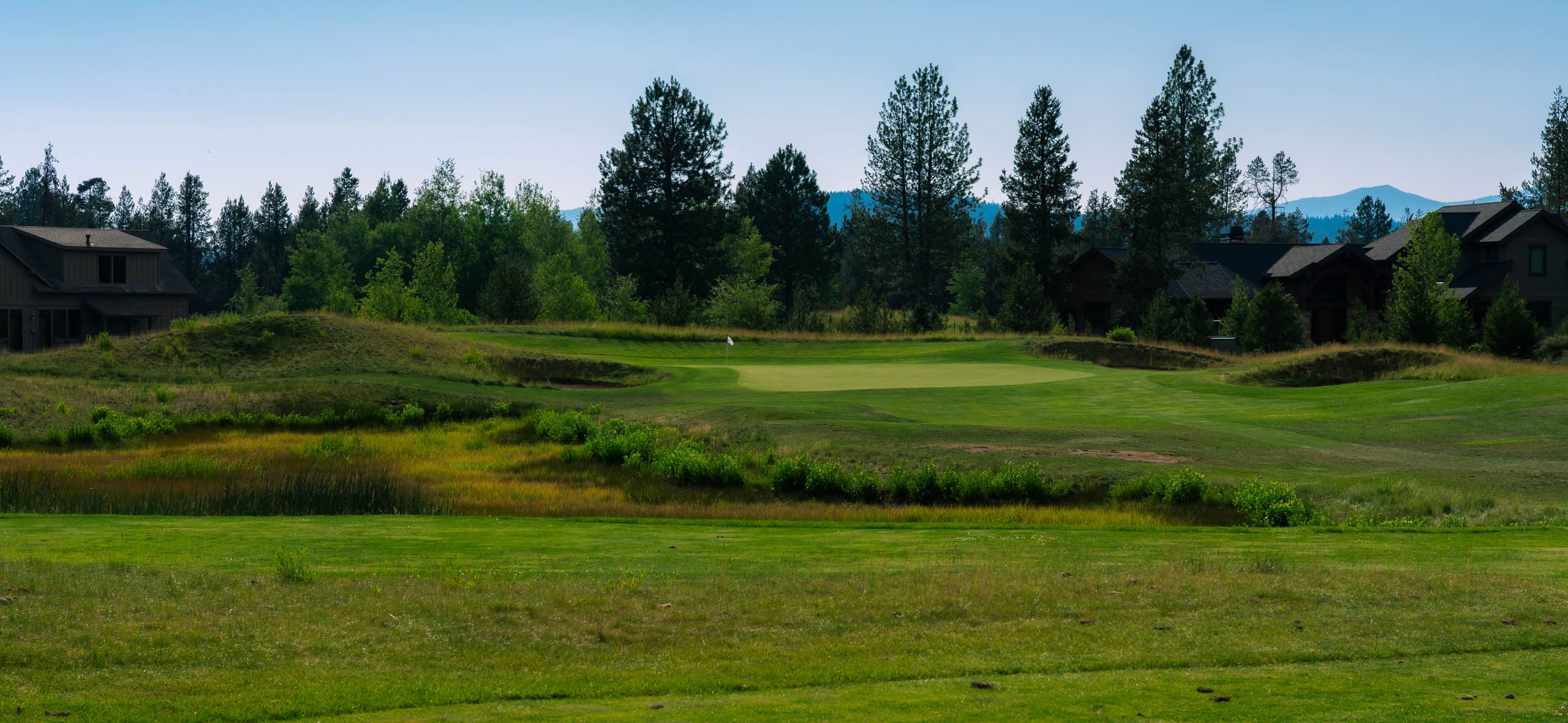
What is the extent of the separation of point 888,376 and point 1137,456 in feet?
60.4

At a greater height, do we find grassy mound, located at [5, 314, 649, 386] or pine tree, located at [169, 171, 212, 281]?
pine tree, located at [169, 171, 212, 281]

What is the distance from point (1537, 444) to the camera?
2348 cm

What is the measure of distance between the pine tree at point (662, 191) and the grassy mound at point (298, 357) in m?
40.5

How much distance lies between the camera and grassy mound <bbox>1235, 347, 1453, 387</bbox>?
3919cm

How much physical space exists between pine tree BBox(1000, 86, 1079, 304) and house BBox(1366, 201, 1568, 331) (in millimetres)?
20776

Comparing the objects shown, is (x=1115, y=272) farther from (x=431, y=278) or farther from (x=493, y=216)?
(x=493, y=216)

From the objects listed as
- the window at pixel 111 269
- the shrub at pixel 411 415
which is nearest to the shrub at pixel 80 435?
the shrub at pixel 411 415

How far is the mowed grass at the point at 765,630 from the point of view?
797 centimetres

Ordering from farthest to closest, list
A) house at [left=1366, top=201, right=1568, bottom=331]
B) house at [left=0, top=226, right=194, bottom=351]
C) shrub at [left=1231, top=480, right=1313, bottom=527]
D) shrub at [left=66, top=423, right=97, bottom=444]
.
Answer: house at [left=1366, top=201, right=1568, bottom=331] < house at [left=0, top=226, right=194, bottom=351] < shrub at [left=66, top=423, right=97, bottom=444] < shrub at [left=1231, top=480, right=1313, bottom=527]

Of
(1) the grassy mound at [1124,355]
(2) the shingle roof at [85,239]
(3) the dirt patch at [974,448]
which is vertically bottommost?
(3) the dirt patch at [974,448]

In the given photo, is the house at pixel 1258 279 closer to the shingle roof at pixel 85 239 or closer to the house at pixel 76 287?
the house at pixel 76 287

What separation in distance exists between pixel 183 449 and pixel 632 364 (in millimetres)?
20330

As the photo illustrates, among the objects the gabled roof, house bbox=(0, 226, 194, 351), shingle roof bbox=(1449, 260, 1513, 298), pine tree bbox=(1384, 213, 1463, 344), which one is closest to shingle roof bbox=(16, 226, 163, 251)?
house bbox=(0, 226, 194, 351)

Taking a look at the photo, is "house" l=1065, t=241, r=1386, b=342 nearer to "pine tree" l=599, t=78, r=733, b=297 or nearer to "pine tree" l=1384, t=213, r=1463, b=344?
"pine tree" l=1384, t=213, r=1463, b=344
